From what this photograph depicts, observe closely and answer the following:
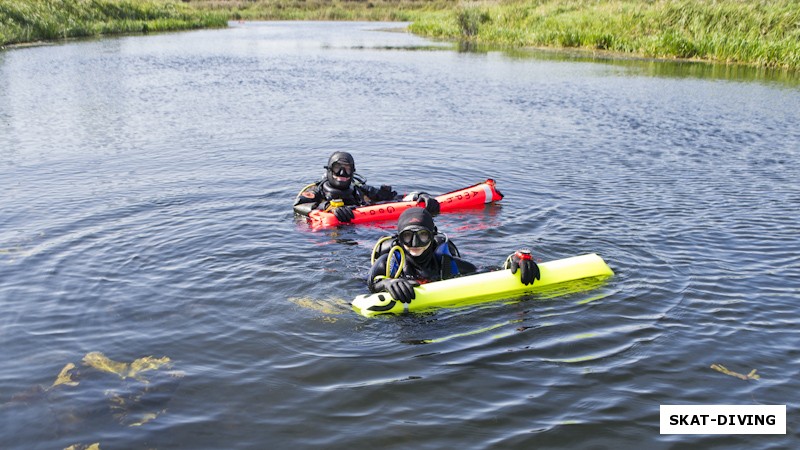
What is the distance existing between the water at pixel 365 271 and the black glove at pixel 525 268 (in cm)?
32

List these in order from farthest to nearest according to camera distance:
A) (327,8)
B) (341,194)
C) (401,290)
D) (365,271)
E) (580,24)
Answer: (327,8) < (580,24) < (341,194) < (365,271) < (401,290)

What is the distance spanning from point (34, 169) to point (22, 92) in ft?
38.0

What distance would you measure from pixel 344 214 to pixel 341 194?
29.0 inches

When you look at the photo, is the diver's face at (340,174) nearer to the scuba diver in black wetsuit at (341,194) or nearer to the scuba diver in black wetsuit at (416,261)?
the scuba diver in black wetsuit at (341,194)

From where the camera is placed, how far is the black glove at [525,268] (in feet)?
29.3

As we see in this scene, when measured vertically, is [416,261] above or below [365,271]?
above

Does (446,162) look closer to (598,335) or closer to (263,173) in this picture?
(263,173)

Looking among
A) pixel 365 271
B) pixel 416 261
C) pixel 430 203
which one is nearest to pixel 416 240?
pixel 416 261

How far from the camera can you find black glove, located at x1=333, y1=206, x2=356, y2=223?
12180 millimetres

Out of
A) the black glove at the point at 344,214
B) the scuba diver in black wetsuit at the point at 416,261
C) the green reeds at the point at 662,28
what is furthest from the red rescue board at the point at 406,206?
the green reeds at the point at 662,28

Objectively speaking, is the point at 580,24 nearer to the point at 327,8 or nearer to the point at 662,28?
the point at 662,28

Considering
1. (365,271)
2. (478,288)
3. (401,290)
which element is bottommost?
(365,271)

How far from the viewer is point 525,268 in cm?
893

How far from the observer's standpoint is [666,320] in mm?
8516
